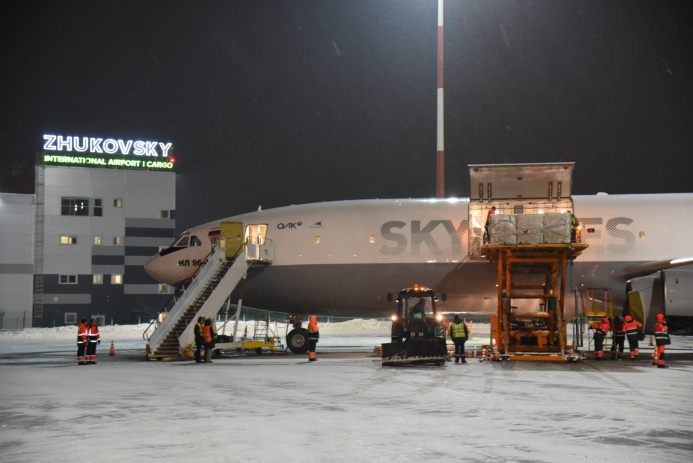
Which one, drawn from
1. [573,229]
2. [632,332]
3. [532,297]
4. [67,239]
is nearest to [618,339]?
[632,332]

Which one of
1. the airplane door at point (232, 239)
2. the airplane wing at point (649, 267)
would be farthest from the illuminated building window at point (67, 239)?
the airplane wing at point (649, 267)

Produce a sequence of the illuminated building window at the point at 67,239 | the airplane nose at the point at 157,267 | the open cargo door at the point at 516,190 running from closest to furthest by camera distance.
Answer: the open cargo door at the point at 516,190 < the airplane nose at the point at 157,267 < the illuminated building window at the point at 67,239

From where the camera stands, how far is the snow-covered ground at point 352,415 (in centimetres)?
807

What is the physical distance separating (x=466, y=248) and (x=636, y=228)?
232 inches

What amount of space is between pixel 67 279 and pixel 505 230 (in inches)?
2208

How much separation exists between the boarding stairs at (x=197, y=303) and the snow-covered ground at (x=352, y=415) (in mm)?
5510

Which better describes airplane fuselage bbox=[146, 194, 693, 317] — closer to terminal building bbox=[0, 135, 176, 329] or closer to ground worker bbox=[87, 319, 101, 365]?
ground worker bbox=[87, 319, 101, 365]

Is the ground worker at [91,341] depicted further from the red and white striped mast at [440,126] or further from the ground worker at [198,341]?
the red and white striped mast at [440,126]

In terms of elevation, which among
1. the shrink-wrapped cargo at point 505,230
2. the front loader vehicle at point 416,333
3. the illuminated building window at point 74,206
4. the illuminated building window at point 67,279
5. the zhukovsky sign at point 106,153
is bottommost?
the front loader vehicle at point 416,333

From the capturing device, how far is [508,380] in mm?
15500

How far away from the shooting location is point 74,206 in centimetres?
6725

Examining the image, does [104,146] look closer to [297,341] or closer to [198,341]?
[297,341]

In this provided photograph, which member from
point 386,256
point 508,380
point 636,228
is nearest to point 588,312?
point 636,228

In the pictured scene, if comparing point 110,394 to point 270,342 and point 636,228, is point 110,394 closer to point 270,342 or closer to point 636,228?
point 270,342
